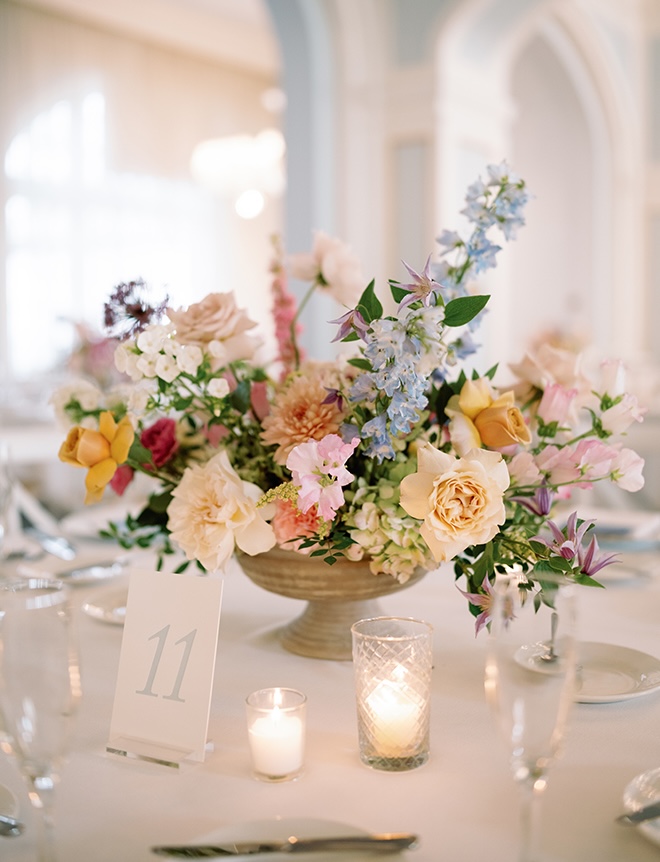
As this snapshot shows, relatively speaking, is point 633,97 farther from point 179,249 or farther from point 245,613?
point 245,613

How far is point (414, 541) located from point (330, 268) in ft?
1.15

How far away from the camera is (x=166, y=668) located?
35.2 inches

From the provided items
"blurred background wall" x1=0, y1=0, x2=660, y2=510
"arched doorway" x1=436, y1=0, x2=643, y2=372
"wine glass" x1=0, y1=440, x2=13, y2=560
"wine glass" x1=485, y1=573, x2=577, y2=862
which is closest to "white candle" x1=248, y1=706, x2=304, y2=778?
"wine glass" x1=485, y1=573, x2=577, y2=862

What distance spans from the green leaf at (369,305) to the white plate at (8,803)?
53 centimetres

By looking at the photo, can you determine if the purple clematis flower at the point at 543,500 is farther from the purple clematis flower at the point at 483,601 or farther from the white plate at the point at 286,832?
the white plate at the point at 286,832

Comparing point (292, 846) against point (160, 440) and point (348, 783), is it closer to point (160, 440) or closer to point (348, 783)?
point (348, 783)

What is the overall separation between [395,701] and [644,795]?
0.71 ft

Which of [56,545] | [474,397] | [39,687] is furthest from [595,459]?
[56,545]

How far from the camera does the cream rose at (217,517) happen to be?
0.97 m

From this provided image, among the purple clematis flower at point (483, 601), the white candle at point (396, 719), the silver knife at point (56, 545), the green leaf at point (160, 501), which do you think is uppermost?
the green leaf at point (160, 501)

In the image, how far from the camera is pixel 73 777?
0.82 metres

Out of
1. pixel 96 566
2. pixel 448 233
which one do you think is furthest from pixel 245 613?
pixel 448 233

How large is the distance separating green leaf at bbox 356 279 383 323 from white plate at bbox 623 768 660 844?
48 centimetres

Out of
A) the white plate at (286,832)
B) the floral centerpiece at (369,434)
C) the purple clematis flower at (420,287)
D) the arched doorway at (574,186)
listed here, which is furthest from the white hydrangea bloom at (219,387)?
the arched doorway at (574,186)
